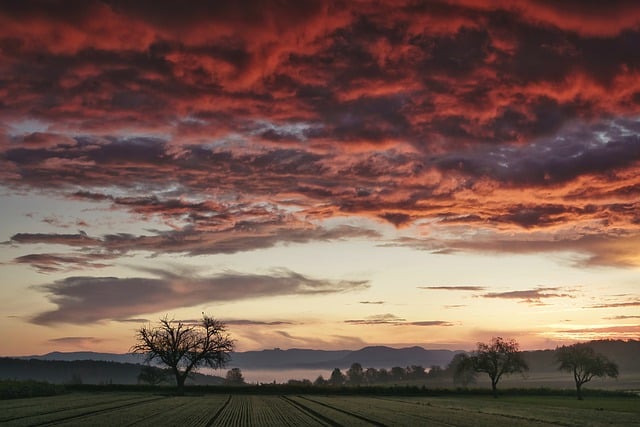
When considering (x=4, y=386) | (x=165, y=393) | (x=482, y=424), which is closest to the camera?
(x=482, y=424)

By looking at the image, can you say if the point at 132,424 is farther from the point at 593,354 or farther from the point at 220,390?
the point at 593,354

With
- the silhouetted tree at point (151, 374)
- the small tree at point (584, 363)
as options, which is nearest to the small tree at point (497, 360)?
the small tree at point (584, 363)

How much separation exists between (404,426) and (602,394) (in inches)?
3966

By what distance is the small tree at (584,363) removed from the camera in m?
125

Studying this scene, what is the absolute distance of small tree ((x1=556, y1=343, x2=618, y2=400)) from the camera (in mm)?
125062

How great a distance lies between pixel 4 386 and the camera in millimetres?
87688

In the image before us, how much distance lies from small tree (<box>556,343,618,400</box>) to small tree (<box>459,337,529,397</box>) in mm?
11331

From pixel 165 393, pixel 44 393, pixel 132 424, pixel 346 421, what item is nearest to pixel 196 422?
pixel 132 424

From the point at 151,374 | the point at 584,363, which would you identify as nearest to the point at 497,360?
the point at 584,363

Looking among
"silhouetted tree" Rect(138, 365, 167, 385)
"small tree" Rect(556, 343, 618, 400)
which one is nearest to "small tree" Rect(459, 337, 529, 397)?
"small tree" Rect(556, 343, 618, 400)

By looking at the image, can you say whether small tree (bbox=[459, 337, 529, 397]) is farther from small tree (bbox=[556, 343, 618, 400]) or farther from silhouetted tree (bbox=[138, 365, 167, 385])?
silhouetted tree (bbox=[138, 365, 167, 385])

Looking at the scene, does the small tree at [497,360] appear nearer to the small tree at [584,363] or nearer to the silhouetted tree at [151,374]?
the small tree at [584,363]

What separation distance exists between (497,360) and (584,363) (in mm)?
20183

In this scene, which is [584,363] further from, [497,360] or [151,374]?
[151,374]
